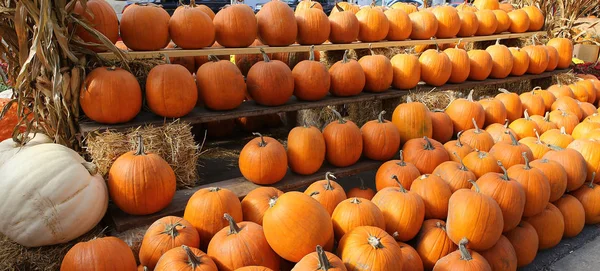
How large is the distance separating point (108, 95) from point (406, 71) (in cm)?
251

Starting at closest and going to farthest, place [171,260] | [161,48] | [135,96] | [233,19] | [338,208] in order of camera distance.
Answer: [171,260] → [338,208] → [135,96] → [161,48] → [233,19]

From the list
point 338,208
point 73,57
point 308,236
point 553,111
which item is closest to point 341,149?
point 338,208

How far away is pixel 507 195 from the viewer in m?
2.21

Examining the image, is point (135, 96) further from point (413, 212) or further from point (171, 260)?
point (413, 212)

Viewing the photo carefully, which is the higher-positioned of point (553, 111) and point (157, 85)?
point (157, 85)

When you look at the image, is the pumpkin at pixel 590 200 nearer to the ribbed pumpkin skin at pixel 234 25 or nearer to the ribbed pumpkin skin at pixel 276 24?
the ribbed pumpkin skin at pixel 276 24

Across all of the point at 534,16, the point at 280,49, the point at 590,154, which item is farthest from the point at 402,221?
the point at 534,16

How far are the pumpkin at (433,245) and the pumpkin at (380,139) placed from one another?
92 centimetres

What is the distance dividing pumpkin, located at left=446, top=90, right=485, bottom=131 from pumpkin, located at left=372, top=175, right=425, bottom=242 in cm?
161

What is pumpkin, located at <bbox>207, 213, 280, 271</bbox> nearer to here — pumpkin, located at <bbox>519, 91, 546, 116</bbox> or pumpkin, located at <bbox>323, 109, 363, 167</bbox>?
pumpkin, located at <bbox>323, 109, 363, 167</bbox>

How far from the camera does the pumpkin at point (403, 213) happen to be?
2.05 m

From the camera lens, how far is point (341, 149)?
9.31 feet

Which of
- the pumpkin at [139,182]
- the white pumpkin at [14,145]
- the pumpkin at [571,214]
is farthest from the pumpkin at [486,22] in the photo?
the white pumpkin at [14,145]

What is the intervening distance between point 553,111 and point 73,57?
4083mm
